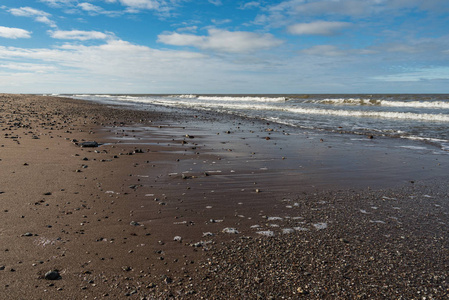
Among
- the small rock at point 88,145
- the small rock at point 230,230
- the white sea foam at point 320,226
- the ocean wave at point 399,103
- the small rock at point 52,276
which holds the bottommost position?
the small rock at point 230,230

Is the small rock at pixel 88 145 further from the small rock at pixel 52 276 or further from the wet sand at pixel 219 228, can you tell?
the small rock at pixel 52 276

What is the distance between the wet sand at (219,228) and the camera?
3039 millimetres

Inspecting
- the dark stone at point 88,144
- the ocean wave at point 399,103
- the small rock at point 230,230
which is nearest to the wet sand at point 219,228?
the small rock at point 230,230

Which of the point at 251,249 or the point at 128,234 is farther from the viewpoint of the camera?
the point at 128,234

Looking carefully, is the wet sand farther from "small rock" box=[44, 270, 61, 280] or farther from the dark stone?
the dark stone

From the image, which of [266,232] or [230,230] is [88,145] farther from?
[266,232]

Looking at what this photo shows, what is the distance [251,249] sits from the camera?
12.3 ft

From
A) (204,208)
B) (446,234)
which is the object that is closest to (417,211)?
(446,234)

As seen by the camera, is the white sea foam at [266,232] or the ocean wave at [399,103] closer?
the white sea foam at [266,232]

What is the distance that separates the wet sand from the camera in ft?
9.97

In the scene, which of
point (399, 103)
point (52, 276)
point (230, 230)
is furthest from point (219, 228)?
point (399, 103)

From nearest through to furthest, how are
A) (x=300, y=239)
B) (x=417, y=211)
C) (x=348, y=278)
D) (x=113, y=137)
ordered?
(x=348, y=278), (x=300, y=239), (x=417, y=211), (x=113, y=137)

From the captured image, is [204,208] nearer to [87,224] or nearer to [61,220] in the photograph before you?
[87,224]

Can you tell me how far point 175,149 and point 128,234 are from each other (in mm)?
6630
